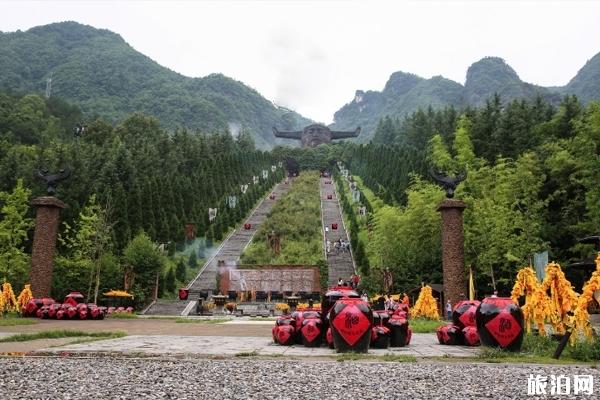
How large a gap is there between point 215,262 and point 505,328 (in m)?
28.8

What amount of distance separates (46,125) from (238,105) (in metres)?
81.7

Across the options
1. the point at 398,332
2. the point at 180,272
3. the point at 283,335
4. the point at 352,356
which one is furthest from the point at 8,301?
the point at 352,356

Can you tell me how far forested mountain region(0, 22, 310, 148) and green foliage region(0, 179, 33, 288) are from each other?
2767 inches

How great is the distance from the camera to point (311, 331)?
972 centimetres

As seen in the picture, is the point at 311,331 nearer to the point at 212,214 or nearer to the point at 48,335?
the point at 48,335

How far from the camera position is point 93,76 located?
117312 mm

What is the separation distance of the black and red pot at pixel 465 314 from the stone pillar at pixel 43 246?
18.3 meters

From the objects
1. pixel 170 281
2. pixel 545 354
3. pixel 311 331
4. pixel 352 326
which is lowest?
pixel 545 354

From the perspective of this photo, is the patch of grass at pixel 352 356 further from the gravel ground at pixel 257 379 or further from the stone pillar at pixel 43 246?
the stone pillar at pixel 43 246

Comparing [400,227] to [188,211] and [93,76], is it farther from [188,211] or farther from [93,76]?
[93,76]

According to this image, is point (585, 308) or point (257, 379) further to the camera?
point (585, 308)

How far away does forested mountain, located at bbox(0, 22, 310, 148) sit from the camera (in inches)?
4289

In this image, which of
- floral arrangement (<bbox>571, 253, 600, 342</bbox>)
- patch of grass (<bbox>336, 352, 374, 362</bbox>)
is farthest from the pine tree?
floral arrangement (<bbox>571, 253, 600, 342</bbox>)

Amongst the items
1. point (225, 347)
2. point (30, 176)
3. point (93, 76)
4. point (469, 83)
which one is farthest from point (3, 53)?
point (469, 83)
